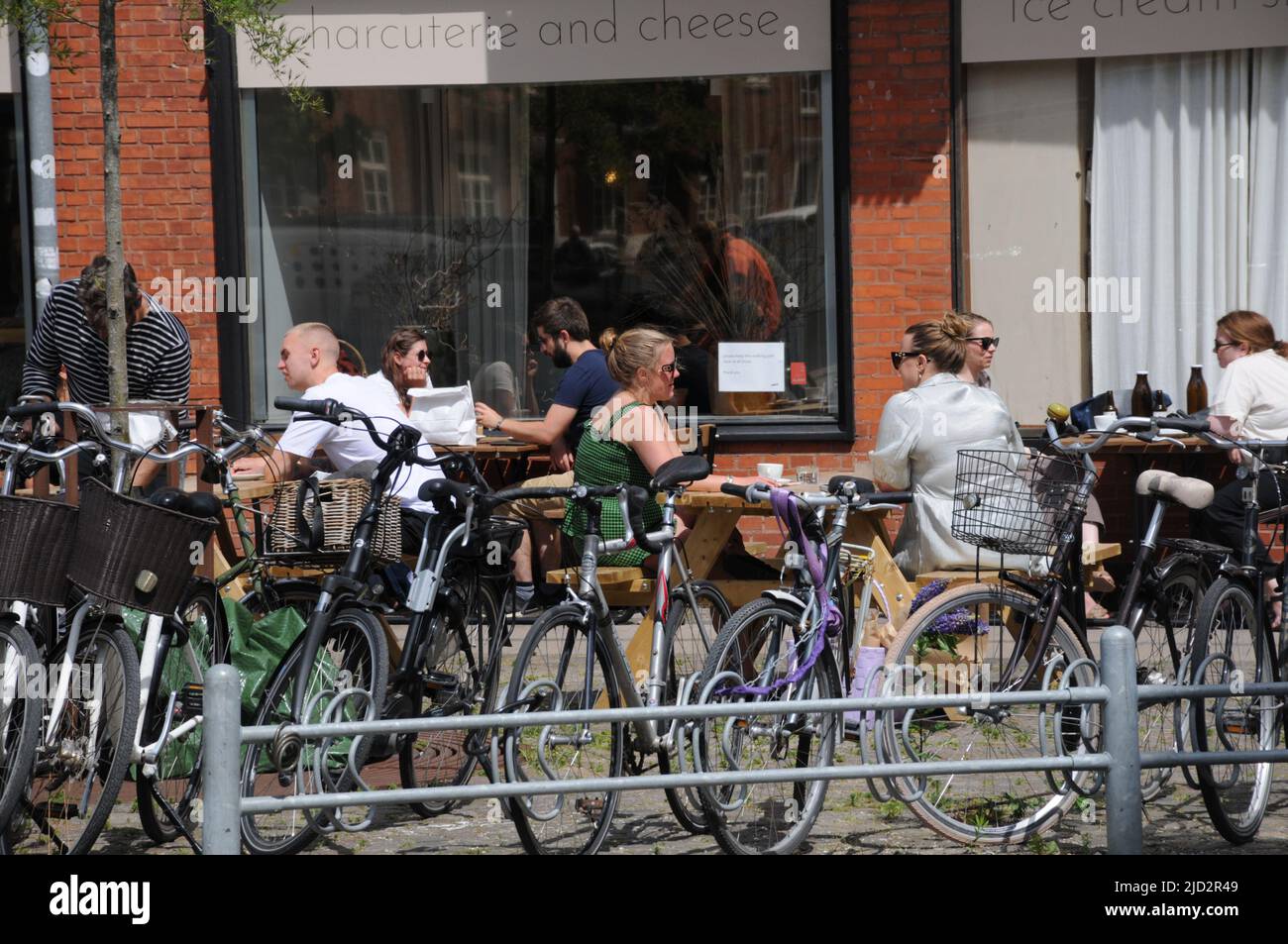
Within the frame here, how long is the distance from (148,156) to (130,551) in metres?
5.15

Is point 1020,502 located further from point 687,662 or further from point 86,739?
point 86,739

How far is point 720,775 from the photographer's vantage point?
391cm

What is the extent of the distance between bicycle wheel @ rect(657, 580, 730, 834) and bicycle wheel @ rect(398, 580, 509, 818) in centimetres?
54

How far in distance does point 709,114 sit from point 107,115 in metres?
3.96

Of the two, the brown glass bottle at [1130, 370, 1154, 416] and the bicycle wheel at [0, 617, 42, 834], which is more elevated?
the brown glass bottle at [1130, 370, 1154, 416]

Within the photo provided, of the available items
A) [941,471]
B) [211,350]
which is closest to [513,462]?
[211,350]

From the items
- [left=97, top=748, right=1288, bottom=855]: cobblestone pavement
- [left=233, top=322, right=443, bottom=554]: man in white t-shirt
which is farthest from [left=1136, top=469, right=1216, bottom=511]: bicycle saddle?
[left=233, top=322, right=443, bottom=554]: man in white t-shirt

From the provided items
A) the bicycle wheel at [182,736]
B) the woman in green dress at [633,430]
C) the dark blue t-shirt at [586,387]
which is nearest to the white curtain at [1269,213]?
the dark blue t-shirt at [586,387]

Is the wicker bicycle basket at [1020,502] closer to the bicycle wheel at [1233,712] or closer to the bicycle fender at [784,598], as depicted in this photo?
the bicycle wheel at [1233,712]

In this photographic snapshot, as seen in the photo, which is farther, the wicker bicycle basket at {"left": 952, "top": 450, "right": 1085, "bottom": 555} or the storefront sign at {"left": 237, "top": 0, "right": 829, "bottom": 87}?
the storefront sign at {"left": 237, "top": 0, "right": 829, "bottom": 87}

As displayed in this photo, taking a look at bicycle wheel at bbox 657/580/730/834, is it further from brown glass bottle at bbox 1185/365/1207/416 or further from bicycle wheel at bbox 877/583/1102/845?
brown glass bottle at bbox 1185/365/1207/416

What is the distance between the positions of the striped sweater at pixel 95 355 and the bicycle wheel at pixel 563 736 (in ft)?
10.5

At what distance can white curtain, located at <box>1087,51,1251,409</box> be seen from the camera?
9102mm

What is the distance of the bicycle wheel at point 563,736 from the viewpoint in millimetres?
4559
